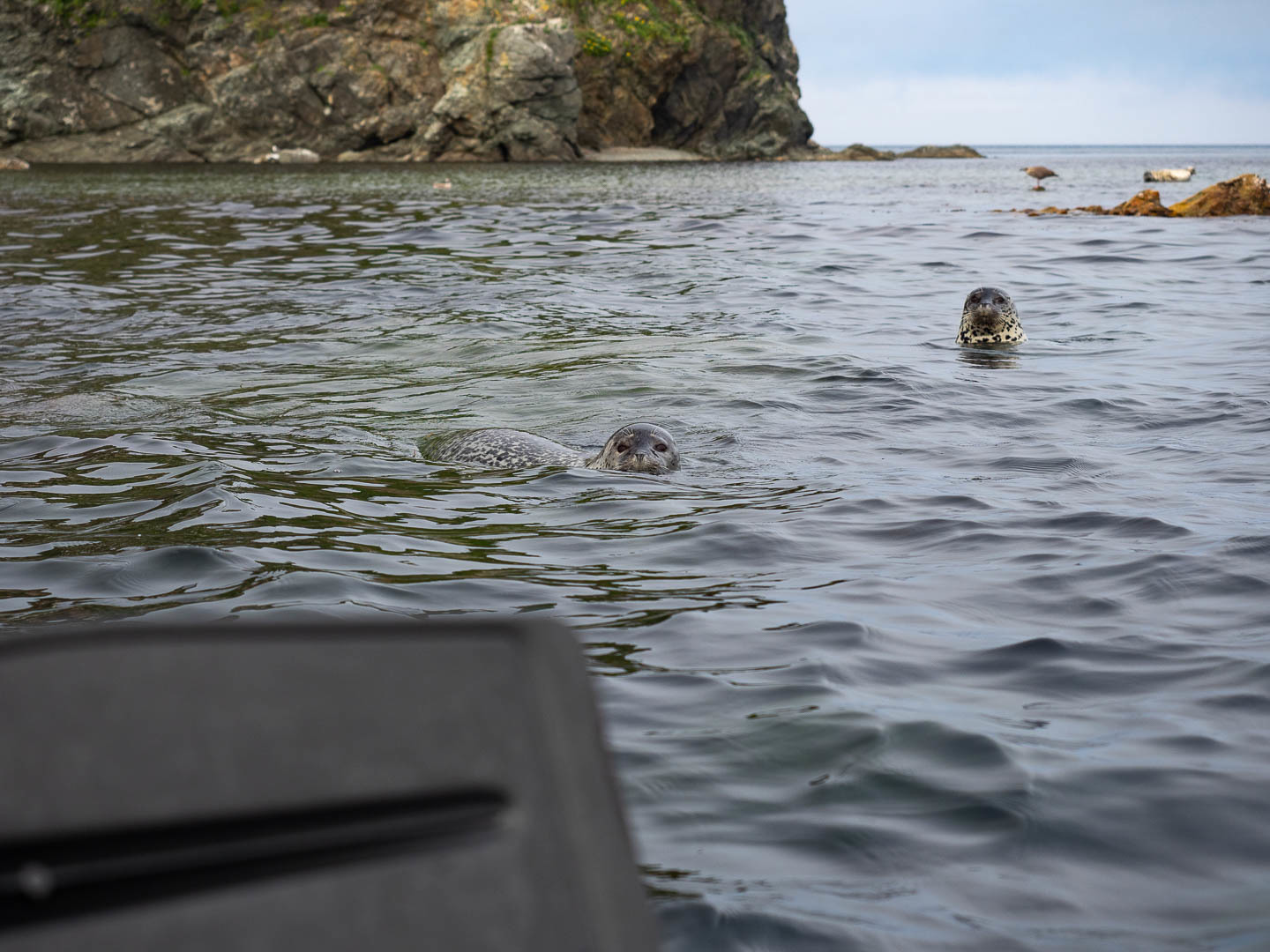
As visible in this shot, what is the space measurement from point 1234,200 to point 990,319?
18.1m

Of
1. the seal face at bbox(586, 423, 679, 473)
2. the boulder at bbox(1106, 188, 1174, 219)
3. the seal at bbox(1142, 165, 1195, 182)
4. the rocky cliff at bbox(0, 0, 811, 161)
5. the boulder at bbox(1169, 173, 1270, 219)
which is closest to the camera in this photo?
the seal face at bbox(586, 423, 679, 473)

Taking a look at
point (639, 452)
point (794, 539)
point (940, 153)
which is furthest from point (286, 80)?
point (940, 153)

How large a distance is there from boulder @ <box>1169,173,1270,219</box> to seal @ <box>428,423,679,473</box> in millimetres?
22955

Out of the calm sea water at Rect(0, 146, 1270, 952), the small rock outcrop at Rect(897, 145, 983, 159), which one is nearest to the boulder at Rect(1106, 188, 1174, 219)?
the calm sea water at Rect(0, 146, 1270, 952)

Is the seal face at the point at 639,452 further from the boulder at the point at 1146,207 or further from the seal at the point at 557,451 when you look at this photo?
the boulder at the point at 1146,207

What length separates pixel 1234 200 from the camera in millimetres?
26859

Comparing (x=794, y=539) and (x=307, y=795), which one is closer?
(x=307, y=795)

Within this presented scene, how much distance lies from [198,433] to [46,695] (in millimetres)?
7930

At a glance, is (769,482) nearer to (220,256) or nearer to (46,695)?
(46,695)

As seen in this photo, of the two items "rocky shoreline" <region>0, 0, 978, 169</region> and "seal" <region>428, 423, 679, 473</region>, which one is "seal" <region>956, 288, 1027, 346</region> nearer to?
"seal" <region>428, 423, 679, 473</region>

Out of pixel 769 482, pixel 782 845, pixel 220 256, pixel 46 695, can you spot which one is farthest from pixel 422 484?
pixel 220 256

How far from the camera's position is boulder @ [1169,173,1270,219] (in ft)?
87.7

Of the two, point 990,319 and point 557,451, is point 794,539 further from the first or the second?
point 990,319

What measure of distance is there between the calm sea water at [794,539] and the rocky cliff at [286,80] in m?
49.1
